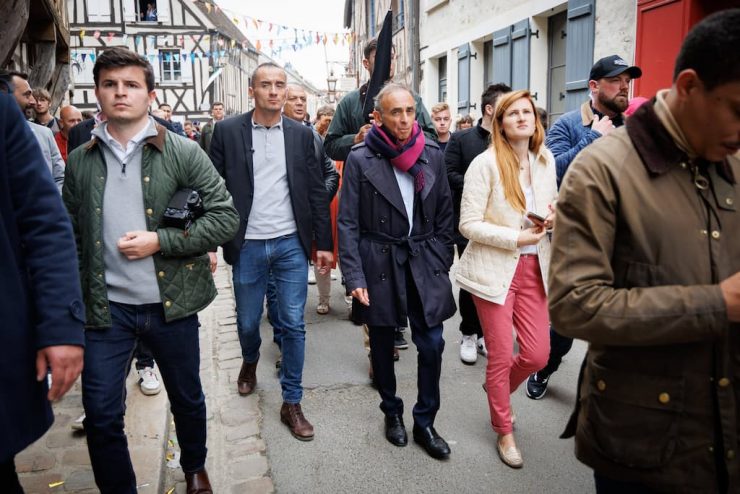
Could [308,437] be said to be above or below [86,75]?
below

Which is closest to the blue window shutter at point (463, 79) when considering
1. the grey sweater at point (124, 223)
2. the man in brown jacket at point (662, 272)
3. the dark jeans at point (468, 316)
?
the dark jeans at point (468, 316)

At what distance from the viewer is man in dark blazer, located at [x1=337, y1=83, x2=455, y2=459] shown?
136 inches

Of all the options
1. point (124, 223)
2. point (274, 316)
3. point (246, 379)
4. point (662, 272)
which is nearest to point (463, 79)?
point (274, 316)

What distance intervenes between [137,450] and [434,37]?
45.0 feet

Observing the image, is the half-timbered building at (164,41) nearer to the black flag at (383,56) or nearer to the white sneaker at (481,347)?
the black flag at (383,56)

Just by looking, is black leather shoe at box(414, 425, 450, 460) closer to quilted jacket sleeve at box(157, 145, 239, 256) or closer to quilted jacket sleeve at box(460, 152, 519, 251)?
quilted jacket sleeve at box(460, 152, 519, 251)

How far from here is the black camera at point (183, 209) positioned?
2.73 metres

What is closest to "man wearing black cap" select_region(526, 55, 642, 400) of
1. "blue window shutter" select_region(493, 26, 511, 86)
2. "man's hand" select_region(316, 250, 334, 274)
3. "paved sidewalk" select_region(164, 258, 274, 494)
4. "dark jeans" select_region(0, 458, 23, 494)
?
"man's hand" select_region(316, 250, 334, 274)

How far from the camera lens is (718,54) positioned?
1443 millimetres

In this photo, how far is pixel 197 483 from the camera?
10.0 feet

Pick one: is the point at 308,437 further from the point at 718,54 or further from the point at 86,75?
the point at 86,75

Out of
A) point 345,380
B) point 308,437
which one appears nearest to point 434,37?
point 345,380

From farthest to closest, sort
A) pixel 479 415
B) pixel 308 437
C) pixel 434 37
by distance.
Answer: pixel 434 37
pixel 479 415
pixel 308 437

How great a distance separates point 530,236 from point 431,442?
1.28 metres
